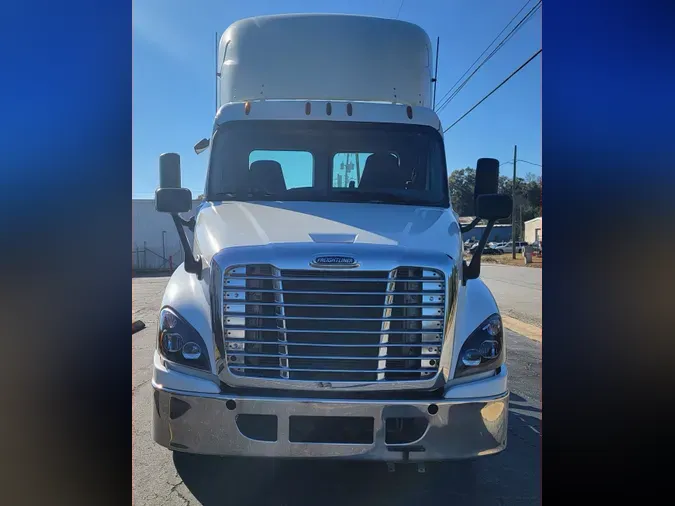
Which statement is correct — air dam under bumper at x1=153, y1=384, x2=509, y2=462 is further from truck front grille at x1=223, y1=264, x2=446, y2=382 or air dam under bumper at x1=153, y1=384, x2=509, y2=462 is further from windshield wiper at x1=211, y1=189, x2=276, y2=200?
windshield wiper at x1=211, y1=189, x2=276, y2=200

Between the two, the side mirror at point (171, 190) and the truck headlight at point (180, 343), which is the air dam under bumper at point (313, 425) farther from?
the side mirror at point (171, 190)

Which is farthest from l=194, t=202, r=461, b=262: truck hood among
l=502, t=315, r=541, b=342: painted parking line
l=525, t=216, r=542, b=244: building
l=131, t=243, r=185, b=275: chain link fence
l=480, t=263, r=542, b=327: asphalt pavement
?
l=525, t=216, r=542, b=244: building

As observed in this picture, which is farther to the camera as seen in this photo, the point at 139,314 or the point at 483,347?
the point at 139,314

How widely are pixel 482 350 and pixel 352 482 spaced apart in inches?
51.4

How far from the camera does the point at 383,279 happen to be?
289 cm

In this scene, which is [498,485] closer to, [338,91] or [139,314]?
[338,91]

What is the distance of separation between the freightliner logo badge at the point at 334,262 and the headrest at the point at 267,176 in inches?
51.3

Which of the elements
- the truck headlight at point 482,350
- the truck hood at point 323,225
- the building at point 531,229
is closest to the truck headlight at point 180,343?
the truck hood at point 323,225

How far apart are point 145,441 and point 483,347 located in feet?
9.28

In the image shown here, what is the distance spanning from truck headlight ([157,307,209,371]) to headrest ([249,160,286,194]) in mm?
1387

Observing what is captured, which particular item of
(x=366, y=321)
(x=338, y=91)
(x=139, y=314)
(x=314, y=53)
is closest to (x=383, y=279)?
(x=366, y=321)

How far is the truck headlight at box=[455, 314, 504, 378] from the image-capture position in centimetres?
297

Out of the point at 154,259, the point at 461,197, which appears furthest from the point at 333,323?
the point at 154,259

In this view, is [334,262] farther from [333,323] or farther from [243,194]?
[243,194]
